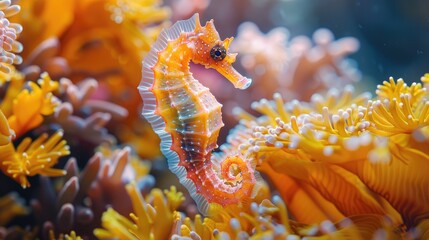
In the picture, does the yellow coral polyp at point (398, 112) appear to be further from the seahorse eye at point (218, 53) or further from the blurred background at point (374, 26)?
the blurred background at point (374, 26)

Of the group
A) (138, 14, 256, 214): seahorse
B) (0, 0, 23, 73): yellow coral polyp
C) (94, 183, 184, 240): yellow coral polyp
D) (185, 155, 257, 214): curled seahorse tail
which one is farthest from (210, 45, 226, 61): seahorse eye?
(0, 0, 23, 73): yellow coral polyp

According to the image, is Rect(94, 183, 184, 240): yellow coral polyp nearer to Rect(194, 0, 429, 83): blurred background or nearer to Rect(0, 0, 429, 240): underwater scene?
Rect(0, 0, 429, 240): underwater scene

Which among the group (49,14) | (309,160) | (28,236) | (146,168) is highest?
(49,14)

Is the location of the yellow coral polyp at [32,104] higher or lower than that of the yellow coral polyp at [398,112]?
lower

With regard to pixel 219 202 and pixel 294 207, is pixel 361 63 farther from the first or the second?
pixel 219 202

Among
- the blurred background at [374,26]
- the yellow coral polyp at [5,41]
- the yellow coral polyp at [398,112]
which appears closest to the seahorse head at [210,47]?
the yellow coral polyp at [398,112]

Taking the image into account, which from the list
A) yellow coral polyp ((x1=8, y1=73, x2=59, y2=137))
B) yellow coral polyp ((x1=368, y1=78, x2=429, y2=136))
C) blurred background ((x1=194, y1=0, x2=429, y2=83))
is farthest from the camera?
blurred background ((x1=194, y1=0, x2=429, y2=83))

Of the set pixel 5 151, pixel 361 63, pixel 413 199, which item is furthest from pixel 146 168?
pixel 361 63
